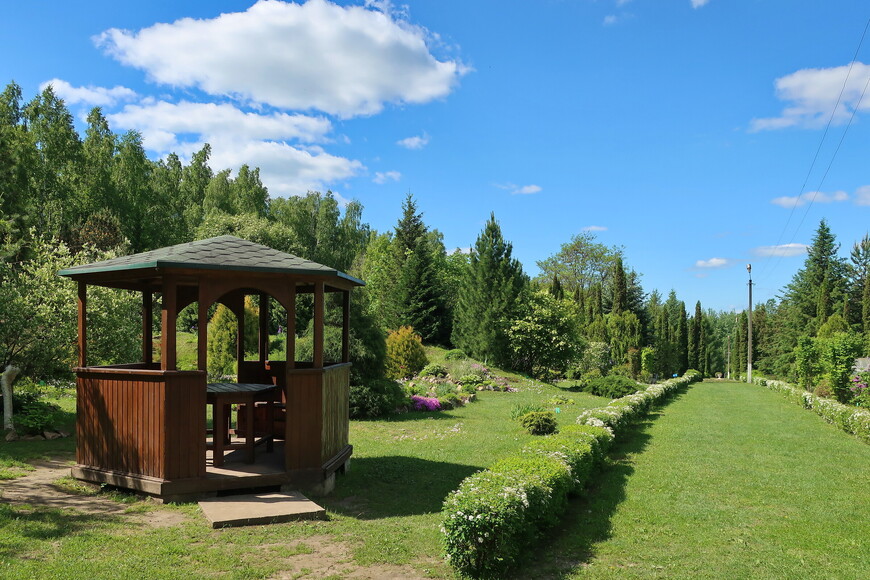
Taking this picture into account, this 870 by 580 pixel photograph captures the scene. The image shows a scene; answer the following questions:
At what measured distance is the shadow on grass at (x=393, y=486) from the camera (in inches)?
256

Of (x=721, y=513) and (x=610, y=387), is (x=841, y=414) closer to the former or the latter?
(x=610, y=387)

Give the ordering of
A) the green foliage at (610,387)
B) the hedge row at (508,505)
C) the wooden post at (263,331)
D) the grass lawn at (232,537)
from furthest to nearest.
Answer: the green foliage at (610,387), the wooden post at (263,331), the hedge row at (508,505), the grass lawn at (232,537)

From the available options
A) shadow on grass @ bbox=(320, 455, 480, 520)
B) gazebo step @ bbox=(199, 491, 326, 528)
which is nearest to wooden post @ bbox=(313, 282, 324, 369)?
gazebo step @ bbox=(199, 491, 326, 528)

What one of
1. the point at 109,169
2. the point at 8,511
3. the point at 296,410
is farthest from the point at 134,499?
the point at 109,169

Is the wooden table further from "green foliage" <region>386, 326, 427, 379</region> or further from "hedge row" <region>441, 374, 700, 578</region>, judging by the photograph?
"green foliage" <region>386, 326, 427, 379</region>

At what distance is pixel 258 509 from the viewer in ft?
19.1

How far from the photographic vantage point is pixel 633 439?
12680mm

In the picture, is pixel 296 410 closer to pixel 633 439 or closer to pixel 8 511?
pixel 8 511

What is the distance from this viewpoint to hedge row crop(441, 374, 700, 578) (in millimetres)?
4488

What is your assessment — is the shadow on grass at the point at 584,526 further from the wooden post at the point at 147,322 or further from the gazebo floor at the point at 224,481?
the wooden post at the point at 147,322

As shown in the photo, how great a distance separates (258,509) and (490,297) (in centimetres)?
2254

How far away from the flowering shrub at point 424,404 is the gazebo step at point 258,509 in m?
9.02

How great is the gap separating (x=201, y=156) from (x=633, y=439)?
141 feet

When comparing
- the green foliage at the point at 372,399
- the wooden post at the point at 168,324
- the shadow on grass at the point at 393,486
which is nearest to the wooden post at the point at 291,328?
the wooden post at the point at 168,324
